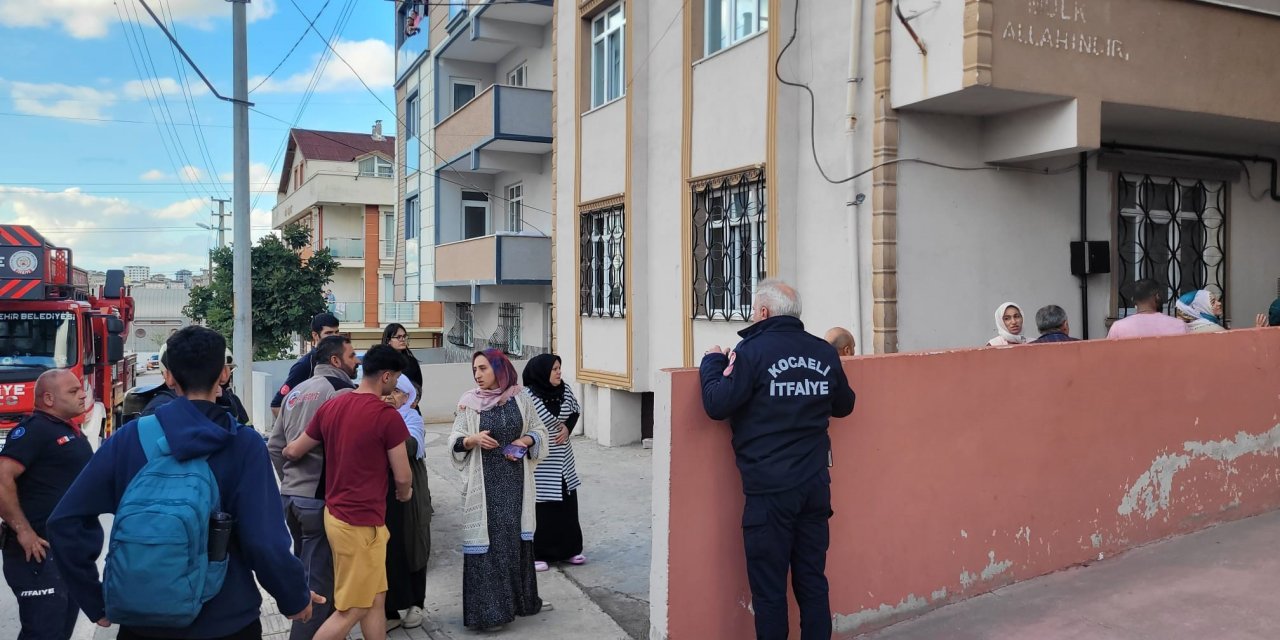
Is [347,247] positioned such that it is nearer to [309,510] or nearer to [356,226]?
[356,226]

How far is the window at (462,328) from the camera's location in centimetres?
2200

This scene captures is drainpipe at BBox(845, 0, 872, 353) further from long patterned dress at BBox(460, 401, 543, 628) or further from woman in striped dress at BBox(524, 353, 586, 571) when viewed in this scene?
long patterned dress at BBox(460, 401, 543, 628)

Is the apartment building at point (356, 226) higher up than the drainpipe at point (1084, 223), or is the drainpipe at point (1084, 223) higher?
the apartment building at point (356, 226)

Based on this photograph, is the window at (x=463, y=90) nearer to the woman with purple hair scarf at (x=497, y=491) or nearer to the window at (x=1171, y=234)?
the window at (x=1171, y=234)

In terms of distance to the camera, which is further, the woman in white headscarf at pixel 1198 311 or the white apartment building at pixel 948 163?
the white apartment building at pixel 948 163

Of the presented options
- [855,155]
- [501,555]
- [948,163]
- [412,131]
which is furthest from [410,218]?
[501,555]

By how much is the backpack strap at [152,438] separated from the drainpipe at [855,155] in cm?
641

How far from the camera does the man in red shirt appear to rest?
4.50 m

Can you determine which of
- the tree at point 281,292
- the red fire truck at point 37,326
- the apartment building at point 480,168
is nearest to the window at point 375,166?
the tree at point 281,292

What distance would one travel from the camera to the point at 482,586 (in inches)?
212

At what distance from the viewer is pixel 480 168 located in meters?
17.5

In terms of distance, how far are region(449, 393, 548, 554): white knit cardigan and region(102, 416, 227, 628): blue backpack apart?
252 cm

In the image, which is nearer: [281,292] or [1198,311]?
[1198,311]

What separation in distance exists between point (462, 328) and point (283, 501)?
58.3ft
